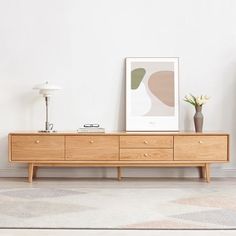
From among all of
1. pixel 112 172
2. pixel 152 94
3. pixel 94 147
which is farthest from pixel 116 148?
pixel 152 94

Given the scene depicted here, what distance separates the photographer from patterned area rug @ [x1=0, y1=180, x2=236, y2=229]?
11.6ft

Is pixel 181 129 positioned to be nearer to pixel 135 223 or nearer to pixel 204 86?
pixel 204 86

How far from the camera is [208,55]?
593cm

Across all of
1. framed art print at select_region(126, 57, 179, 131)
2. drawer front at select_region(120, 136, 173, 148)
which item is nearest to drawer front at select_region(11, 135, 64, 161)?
drawer front at select_region(120, 136, 173, 148)

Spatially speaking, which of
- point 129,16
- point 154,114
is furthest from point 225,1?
point 154,114

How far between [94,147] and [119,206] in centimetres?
140

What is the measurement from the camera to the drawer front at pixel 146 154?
17.9 ft

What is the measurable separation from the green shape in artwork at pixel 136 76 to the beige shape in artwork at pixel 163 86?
107 millimetres

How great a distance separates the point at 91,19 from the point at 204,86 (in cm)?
149

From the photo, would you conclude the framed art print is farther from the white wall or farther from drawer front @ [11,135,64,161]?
drawer front @ [11,135,64,161]

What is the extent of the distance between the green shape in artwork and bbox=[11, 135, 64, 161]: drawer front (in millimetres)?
1055

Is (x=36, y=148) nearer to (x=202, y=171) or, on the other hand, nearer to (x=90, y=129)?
(x=90, y=129)

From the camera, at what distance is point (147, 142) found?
5.45 meters

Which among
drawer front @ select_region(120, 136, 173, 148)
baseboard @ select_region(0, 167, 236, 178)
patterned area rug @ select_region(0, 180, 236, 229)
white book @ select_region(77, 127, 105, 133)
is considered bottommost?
patterned area rug @ select_region(0, 180, 236, 229)
